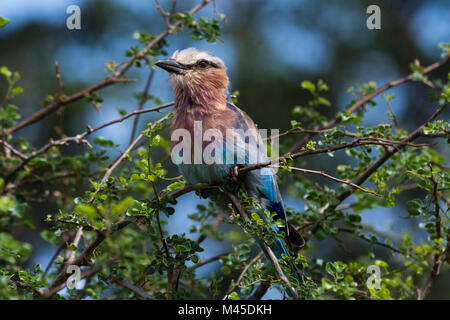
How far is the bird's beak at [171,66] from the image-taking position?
12.9 feet

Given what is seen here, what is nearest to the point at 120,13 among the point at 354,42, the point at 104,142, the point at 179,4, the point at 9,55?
the point at 179,4

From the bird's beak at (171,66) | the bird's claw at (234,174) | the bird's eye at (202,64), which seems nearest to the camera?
the bird's claw at (234,174)

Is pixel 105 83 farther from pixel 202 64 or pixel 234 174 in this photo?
pixel 234 174

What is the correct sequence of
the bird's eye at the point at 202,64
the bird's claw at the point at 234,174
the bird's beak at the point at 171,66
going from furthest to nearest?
the bird's eye at the point at 202,64 < the bird's beak at the point at 171,66 < the bird's claw at the point at 234,174

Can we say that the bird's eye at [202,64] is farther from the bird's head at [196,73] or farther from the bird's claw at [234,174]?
the bird's claw at [234,174]

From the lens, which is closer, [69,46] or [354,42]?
[69,46]

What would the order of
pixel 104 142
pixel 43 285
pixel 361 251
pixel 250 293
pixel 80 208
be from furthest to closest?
1. pixel 361 251
2. pixel 104 142
3. pixel 250 293
4. pixel 43 285
5. pixel 80 208

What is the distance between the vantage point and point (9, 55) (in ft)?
21.3

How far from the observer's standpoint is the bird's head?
4.00 meters

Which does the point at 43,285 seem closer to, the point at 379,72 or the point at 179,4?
the point at 179,4

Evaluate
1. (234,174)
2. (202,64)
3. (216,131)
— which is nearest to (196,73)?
(202,64)

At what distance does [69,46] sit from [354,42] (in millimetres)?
3393

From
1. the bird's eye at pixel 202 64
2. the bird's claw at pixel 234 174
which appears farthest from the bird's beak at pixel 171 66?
the bird's claw at pixel 234 174

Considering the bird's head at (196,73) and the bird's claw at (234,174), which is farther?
the bird's head at (196,73)
